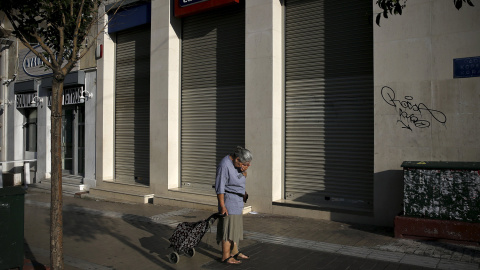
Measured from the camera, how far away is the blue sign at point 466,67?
7.14 m

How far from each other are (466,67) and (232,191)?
4736mm

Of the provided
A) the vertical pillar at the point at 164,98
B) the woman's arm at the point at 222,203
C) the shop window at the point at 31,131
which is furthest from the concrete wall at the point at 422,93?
the shop window at the point at 31,131

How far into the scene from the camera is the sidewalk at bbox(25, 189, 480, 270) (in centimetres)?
600

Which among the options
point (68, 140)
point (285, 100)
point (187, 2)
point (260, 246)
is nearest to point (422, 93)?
point (285, 100)

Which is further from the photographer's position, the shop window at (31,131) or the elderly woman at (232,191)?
the shop window at (31,131)

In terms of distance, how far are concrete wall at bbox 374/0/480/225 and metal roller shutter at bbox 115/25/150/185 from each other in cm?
753

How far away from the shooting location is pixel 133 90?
13453 mm

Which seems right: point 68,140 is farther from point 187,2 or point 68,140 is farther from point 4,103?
point 187,2

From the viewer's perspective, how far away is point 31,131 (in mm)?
17438

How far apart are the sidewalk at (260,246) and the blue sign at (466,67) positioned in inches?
116

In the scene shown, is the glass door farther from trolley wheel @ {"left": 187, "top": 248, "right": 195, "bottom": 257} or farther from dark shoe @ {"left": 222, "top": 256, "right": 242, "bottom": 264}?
dark shoe @ {"left": 222, "top": 256, "right": 242, "bottom": 264}

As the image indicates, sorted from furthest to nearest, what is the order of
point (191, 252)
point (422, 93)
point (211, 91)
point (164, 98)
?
point (164, 98)
point (211, 91)
point (422, 93)
point (191, 252)

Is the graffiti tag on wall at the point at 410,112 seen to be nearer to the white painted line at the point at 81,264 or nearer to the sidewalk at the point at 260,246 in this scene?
Answer: the sidewalk at the point at 260,246

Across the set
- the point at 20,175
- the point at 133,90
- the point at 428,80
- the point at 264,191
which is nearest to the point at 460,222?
the point at 428,80
